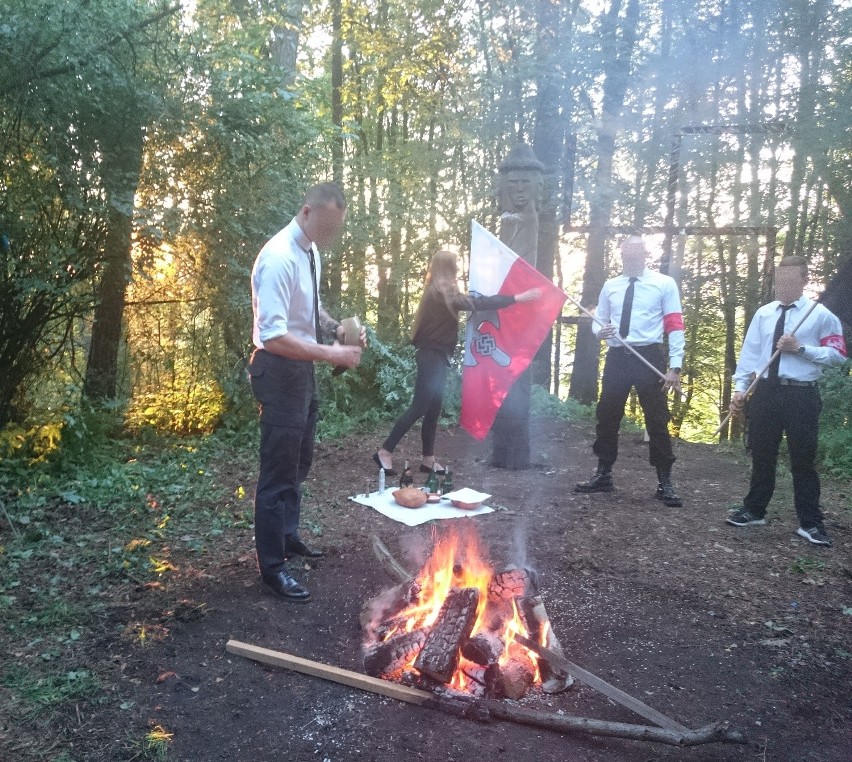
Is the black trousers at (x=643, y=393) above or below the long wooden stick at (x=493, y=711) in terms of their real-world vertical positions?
above

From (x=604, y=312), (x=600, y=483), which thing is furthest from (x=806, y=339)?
(x=600, y=483)

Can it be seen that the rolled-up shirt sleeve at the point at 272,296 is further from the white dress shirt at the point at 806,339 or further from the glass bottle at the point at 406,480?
the white dress shirt at the point at 806,339

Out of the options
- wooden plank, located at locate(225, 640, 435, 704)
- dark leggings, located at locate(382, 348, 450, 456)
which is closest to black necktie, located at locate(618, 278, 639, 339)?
dark leggings, located at locate(382, 348, 450, 456)

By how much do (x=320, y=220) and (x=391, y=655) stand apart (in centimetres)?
218

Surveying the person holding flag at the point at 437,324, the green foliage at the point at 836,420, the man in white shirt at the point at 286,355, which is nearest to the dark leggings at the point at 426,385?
the person holding flag at the point at 437,324

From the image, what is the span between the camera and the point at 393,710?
2.68 m

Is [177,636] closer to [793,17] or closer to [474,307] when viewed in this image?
[474,307]

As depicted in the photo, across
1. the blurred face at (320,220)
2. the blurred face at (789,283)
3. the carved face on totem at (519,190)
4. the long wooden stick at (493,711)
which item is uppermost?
the carved face on totem at (519,190)

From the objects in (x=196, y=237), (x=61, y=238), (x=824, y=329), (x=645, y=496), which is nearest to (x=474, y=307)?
(x=645, y=496)

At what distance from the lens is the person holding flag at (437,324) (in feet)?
20.0

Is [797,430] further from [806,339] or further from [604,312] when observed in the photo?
[604,312]

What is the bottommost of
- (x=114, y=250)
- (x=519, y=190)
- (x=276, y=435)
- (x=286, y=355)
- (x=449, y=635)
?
(x=449, y=635)

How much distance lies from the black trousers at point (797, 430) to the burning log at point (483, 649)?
3057 mm

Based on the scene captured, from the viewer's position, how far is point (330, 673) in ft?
9.37
